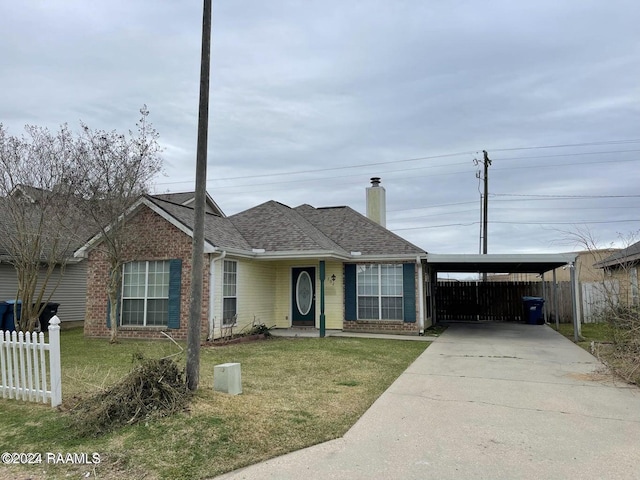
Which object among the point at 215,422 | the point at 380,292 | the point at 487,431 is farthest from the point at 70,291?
the point at 487,431

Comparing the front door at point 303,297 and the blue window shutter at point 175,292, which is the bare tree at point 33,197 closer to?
the blue window shutter at point 175,292

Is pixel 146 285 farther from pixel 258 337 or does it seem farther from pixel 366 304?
pixel 366 304

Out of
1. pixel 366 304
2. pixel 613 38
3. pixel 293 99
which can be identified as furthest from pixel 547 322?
pixel 293 99

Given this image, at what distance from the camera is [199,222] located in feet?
20.2

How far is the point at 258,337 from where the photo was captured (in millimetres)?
13781

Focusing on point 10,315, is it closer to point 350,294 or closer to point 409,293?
point 350,294

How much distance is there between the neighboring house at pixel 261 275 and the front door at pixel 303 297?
34 mm

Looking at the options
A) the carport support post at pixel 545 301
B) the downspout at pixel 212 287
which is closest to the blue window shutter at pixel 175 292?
the downspout at pixel 212 287

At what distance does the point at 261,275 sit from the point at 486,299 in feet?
38.2

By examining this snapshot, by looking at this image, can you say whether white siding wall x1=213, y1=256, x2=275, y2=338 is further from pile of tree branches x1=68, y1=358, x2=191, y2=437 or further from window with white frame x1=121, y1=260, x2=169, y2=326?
pile of tree branches x1=68, y1=358, x2=191, y2=437

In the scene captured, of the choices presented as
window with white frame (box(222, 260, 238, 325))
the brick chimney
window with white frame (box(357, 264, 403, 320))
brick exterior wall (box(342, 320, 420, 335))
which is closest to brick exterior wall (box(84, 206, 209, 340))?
window with white frame (box(222, 260, 238, 325))

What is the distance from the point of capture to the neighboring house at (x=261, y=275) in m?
13.0

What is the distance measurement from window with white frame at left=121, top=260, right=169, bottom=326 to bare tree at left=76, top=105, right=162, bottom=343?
774mm

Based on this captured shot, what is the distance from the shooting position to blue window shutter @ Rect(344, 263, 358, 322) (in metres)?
15.2
